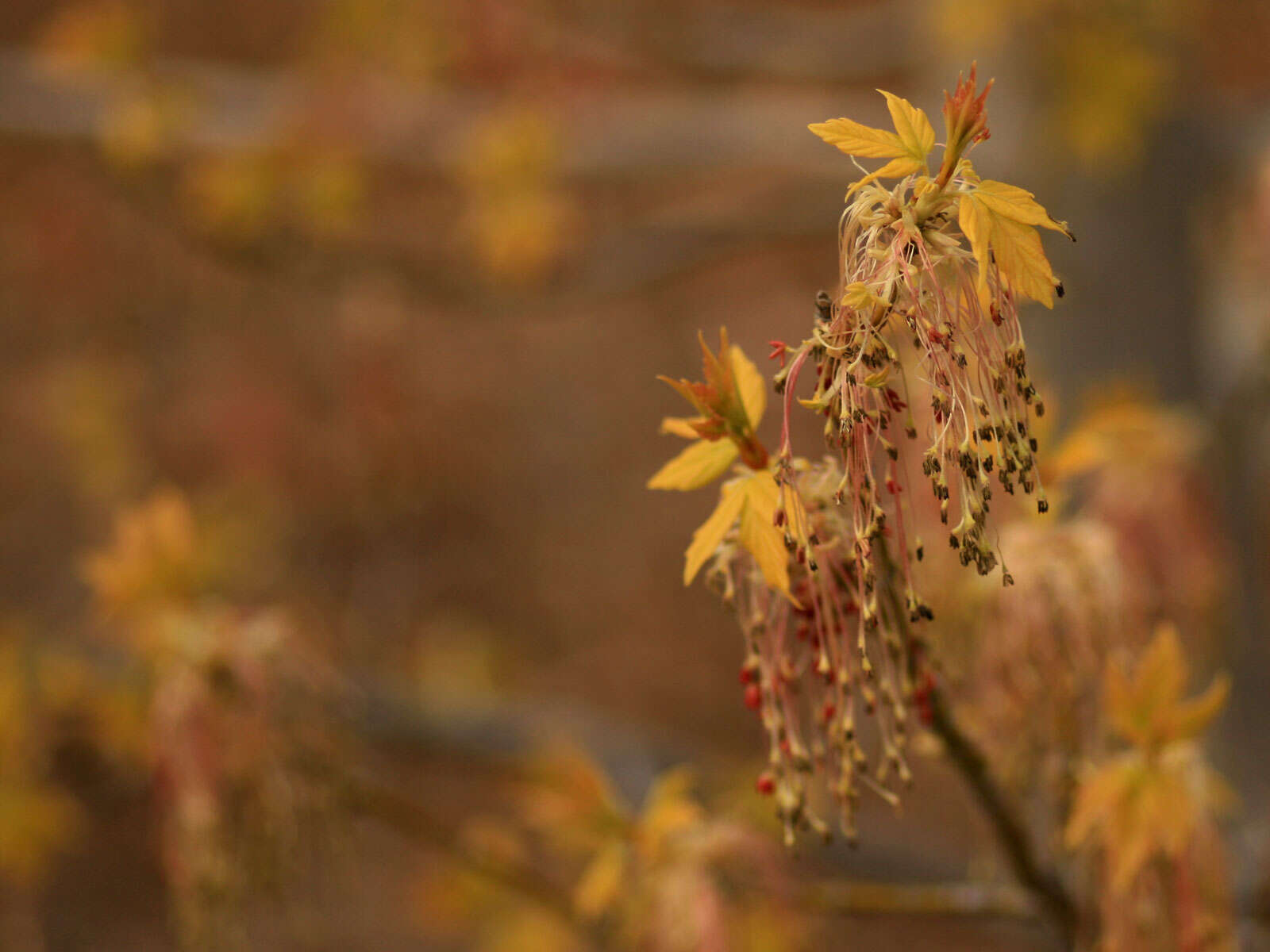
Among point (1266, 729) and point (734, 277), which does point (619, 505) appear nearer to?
point (734, 277)

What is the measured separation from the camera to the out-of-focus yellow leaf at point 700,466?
1.37ft

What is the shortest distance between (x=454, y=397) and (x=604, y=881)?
2.58 metres

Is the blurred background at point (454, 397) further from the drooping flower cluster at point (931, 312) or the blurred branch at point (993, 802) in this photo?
the drooping flower cluster at point (931, 312)

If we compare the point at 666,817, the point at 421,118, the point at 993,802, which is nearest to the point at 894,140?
the point at 993,802

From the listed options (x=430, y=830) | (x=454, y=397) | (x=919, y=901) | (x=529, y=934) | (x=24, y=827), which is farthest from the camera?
(x=454, y=397)

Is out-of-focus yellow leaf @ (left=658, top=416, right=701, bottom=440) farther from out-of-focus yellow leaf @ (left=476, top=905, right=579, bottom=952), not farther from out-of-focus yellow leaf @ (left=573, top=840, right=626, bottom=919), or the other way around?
out-of-focus yellow leaf @ (left=476, top=905, right=579, bottom=952)

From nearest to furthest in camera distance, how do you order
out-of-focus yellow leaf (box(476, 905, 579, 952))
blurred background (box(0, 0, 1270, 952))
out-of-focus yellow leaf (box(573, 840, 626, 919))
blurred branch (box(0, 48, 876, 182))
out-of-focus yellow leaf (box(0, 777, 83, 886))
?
out-of-focus yellow leaf (box(573, 840, 626, 919)), blurred background (box(0, 0, 1270, 952)), out-of-focus yellow leaf (box(0, 777, 83, 886)), blurred branch (box(0, 48, 876, 182)), out-of-focus yellow leaf (box(476, 905, 579, 952))

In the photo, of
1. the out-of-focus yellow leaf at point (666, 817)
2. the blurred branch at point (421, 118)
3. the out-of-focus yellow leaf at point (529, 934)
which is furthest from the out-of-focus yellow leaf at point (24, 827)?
the out-of-focus yellow leaf at point (666, 817)

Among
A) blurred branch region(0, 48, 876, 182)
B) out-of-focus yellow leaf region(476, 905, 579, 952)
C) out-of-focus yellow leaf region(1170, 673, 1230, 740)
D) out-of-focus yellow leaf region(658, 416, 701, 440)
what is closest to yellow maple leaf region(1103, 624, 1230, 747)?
out-of-focus yellow leaf region(1170, 673, 1230, 740)

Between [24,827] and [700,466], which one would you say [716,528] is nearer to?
[700,466]

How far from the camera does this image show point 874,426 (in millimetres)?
353

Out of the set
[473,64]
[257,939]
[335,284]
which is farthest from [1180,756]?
[257,939]

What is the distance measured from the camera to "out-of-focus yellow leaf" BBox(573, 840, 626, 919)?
0.64 meters

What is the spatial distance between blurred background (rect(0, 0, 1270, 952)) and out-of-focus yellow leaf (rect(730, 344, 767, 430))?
1.11 feet
